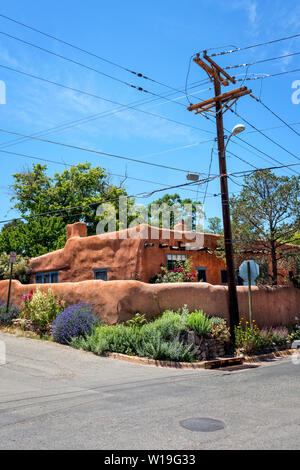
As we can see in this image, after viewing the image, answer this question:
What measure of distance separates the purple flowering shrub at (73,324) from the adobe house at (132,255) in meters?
3.87

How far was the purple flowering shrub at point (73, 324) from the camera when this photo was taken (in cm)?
1569

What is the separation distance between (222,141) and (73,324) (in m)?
9.77

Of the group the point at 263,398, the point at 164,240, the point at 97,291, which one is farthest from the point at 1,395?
the point at 164,240

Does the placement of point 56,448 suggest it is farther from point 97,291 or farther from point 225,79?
point 225,79

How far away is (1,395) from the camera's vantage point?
28.9ft

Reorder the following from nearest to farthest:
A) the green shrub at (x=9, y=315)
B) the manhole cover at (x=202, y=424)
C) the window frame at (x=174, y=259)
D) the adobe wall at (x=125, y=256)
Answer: the manhole cover at (x=202, y=424), the adobe wall at (x=125, y=256), the green shrub at (x=9, y=315), the window frame at (x=174, y=259)

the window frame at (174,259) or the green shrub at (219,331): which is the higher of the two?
the window frame at (174,259)

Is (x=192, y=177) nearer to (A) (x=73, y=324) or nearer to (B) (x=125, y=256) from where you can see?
(B) (x=125, y=256)

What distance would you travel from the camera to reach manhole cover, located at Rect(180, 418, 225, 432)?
19.8 ft

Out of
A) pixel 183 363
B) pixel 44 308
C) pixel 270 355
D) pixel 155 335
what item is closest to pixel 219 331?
pixel 183 363

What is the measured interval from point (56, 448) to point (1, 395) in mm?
4218

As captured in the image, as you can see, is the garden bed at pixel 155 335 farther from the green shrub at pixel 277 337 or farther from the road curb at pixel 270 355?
the road curb at pixel 270 355

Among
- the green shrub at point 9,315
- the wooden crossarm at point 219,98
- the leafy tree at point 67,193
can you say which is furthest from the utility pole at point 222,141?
the leafy tree at point 67,193

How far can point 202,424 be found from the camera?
6.29 metres
